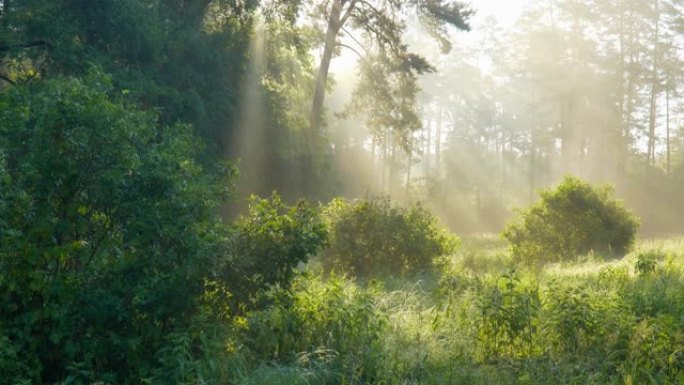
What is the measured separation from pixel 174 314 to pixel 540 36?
4739 centimetres

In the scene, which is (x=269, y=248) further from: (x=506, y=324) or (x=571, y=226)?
(x=571, y=226)

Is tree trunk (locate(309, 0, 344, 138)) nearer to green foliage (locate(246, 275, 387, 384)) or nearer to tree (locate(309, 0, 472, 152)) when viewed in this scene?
tree (locate(309, 0, 472, 152))

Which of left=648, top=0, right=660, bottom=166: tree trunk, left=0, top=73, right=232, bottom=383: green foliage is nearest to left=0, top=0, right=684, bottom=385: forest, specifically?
left=0, top=73, right=232, bottom=383: green foliage

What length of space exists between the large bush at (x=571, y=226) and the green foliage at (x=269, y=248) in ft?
38.7

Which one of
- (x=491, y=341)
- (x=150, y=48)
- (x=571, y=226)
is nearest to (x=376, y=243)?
(x=571, y=226)

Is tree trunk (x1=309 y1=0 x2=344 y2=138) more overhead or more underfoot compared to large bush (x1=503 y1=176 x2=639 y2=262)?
more overhead

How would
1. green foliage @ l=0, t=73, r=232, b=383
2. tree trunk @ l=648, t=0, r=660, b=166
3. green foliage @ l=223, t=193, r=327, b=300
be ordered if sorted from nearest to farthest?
green foliage @ l=0, t=73, r=232, b=383
green foliage @ l=223, t=193, r=327, b=300
tree trunk @ l=648, t=0, r=660, b=166

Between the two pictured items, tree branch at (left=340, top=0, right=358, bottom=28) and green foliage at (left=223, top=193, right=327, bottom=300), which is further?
tree branch at (left=340, top=0, right=358, bottom=28)

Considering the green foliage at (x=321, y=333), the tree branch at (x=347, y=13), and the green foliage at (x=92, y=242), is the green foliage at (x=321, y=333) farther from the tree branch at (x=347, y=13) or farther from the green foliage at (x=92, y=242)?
the tree branch at (x=347, y=13)

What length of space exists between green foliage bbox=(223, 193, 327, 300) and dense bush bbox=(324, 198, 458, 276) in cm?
749

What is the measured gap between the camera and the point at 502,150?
61.2m

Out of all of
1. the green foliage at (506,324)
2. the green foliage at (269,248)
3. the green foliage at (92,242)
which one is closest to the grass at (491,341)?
the green foliage at (506,324)

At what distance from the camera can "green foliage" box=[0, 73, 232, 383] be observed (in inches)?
237

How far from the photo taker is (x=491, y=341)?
712 centimetres
